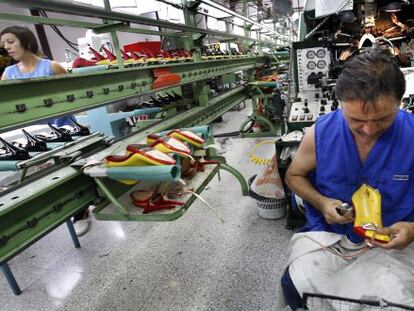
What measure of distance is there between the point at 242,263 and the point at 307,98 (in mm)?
1324

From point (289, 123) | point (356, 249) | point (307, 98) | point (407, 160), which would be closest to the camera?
point (407, 160)

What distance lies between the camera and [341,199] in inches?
43.3

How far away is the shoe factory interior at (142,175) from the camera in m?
1.10

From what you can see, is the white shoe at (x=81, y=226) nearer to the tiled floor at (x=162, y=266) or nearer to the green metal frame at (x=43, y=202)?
the tiled floor at (x=162, y=266)

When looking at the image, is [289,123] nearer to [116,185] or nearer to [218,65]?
[116,185]

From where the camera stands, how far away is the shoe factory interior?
1102mm

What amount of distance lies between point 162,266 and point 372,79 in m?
1.54

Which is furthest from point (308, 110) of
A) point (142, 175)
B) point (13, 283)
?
point (13, 283)

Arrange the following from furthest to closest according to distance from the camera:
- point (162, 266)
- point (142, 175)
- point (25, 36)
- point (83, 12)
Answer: point (25, 36)
point (162, 266)
point (83, 12)
point (142, 175)

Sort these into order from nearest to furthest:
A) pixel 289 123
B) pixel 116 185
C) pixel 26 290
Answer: pixel 116 185 → pixel 26 290 → pixel 289 123

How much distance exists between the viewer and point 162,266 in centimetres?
183

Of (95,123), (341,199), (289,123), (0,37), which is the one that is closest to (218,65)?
(95,123)

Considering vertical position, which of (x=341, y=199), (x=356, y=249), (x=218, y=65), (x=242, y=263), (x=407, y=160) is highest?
(x=218, y=65)

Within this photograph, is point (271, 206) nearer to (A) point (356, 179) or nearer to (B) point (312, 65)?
(A) point (356, 179)
